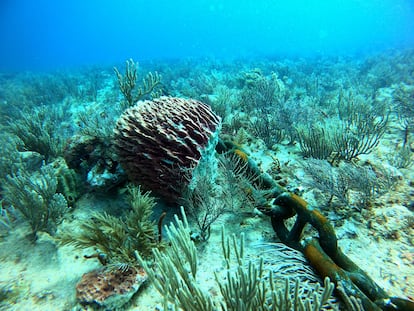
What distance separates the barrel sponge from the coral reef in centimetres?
114

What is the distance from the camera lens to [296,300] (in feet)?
4.46

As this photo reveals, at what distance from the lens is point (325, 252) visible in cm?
211

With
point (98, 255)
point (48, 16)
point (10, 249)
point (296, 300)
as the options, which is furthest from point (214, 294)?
point (48, 16)

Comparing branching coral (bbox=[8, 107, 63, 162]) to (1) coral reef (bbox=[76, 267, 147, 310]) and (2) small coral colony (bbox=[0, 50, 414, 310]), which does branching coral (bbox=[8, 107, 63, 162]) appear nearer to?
(2) small coral colony (bbox=[0, 50, 414, 310])

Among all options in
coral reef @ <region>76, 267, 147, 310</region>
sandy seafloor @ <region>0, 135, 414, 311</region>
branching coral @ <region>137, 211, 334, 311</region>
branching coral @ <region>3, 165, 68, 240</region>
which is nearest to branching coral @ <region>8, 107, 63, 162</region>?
branching coral @ <region>3, 165, 68, 240</region>

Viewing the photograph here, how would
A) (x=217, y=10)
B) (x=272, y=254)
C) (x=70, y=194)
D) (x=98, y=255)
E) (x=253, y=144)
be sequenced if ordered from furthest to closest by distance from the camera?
(x=217, y=10), (x=253, y=144), (x=70, y=194), (x=98, y=255), (x=272, y=254)

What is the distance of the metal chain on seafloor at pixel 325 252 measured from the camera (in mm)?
1670

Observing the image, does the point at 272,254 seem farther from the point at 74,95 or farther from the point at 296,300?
the point at 74,95

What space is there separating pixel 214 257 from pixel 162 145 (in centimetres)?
163

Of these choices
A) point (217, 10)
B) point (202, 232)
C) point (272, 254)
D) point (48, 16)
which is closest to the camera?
point (272, 254)

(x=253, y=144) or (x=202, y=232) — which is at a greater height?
(x=253, y=144)

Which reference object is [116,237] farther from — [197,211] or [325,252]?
[325,252]

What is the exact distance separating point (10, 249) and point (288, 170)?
14.7 feet

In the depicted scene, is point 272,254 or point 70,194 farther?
point 70,194
